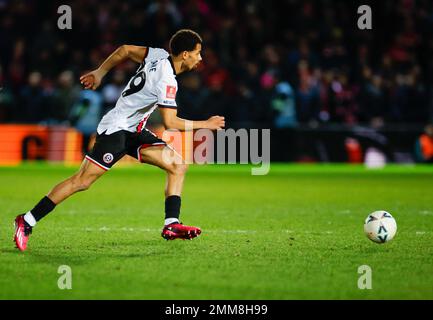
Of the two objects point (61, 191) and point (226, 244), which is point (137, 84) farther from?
point (226, 244)

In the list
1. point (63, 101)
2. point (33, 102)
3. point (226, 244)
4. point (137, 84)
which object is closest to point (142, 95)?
point (137, 84)

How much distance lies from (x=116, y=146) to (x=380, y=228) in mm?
2771

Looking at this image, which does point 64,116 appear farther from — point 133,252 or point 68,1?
point 133,252

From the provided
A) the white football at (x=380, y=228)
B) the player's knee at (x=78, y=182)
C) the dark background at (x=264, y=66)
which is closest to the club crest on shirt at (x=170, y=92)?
the player's knee at (x=78, y=182)

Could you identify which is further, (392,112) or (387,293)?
(392,112)

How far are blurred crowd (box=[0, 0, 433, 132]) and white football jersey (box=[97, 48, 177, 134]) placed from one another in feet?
35.6

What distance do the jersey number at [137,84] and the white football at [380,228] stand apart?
2682 millimetres

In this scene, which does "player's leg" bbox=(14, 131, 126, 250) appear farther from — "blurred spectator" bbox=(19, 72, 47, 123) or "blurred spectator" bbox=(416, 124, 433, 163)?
"blurred spectator" bbox=(19, 72, 47, 123)

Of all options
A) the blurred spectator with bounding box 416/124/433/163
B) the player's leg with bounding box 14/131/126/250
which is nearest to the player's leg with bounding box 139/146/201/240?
the player's leg with bounding box 14/131/126/250

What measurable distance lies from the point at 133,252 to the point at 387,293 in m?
2.73

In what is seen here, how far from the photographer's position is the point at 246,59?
2139 cm

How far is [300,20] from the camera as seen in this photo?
70.9ft

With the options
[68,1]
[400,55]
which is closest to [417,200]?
[400,55]

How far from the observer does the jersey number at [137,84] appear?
8.38 meters
